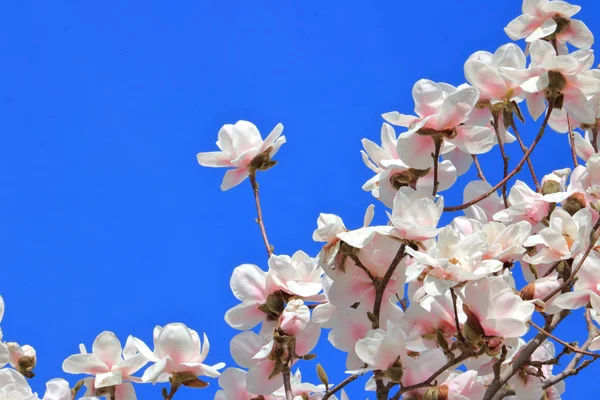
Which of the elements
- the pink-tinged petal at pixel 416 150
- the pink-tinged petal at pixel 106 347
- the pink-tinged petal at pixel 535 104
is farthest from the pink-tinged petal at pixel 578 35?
the pink-tinged petal at pixel 106 347

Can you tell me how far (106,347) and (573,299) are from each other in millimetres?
700

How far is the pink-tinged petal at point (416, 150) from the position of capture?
1.18 m

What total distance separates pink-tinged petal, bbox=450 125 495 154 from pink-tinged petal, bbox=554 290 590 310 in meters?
0.24

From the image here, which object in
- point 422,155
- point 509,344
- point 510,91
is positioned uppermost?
point 510,91

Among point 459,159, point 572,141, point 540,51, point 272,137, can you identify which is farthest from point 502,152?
point 272,137

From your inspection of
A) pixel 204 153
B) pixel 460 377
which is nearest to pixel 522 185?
pixel 460 377

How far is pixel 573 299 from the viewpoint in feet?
3.61

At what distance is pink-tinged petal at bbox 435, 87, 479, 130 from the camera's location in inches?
43.9

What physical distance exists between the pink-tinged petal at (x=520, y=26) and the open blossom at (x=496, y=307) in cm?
75

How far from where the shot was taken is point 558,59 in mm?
1227

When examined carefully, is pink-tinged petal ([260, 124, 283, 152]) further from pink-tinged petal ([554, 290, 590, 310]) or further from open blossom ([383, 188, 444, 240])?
pink-tinged petal ([554, 290, 590, 310])

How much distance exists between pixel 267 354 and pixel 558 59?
63 centimetres

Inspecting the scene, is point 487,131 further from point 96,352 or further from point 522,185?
point 96,352

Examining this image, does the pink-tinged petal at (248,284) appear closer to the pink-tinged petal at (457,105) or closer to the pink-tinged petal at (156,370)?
the pink-tinged petal at (156,370)
